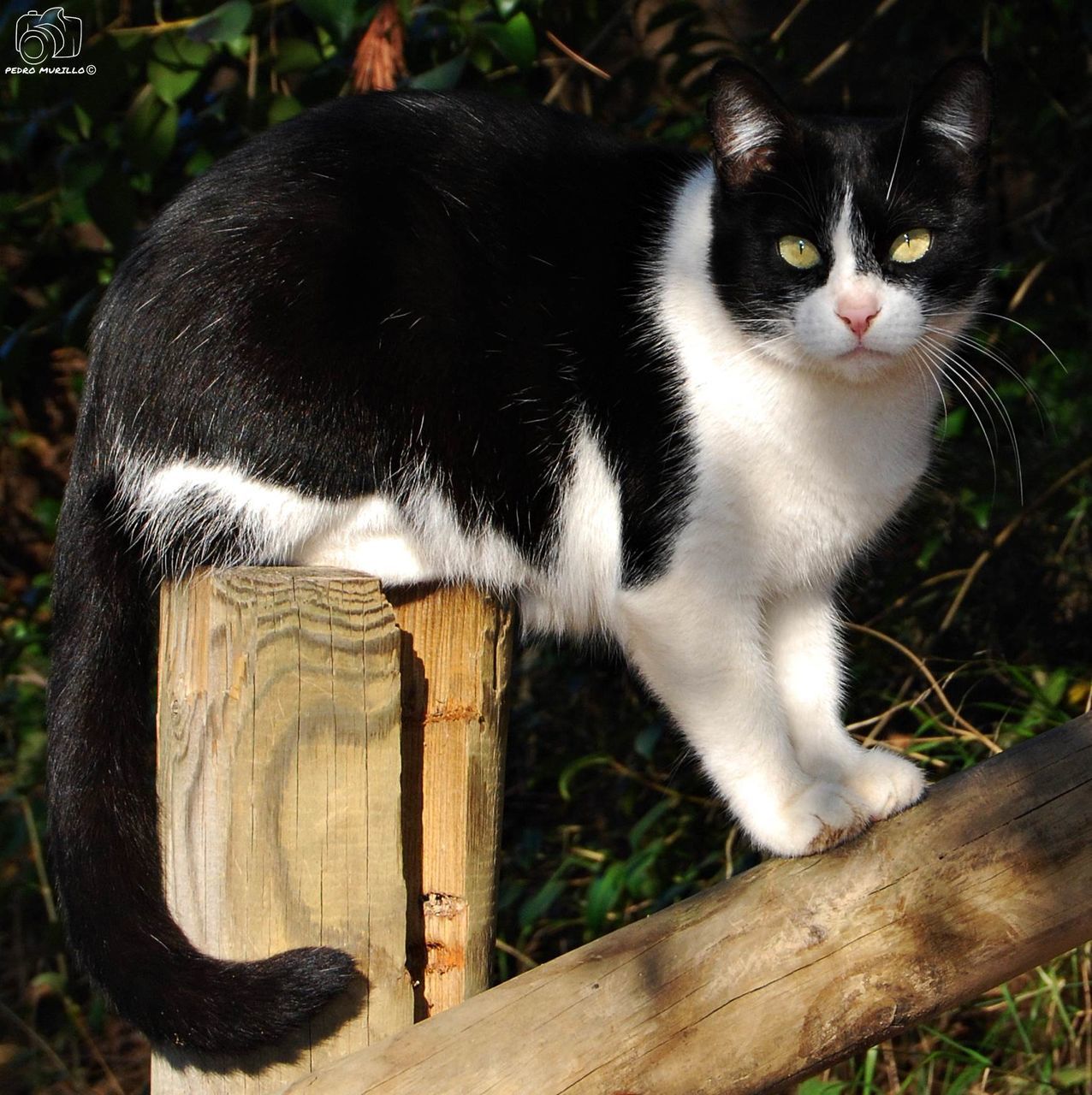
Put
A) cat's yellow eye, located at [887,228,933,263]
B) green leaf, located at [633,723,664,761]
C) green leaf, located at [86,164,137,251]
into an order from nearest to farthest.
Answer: cat's yellow eye, located at [887,228,933,263] → green leaf, located at [86,164,137,251] → green leaf, located at [633,723,664,761]

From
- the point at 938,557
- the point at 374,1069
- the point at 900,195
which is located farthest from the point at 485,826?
the point at 938,557

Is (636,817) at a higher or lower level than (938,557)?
lower

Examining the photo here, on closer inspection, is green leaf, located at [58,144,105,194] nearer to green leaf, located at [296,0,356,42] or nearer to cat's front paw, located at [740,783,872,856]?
green leaf, located at [296,0,356,42]

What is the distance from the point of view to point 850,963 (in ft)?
5.71

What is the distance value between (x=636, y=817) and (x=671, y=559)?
76.6 inches

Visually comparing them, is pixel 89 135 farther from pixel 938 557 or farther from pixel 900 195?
pixel 938 557

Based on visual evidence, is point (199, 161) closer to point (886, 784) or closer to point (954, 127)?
point (954, 127)

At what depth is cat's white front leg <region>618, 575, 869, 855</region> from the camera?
2.04 meters

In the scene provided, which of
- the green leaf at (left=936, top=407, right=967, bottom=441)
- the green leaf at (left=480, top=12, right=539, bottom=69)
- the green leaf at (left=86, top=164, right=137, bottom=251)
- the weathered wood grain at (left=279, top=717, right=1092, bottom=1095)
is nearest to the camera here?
the weathered wood grain at (left=279, top=717, right=1092, bottom=1095)

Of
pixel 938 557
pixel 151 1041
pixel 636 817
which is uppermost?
pixel 151 1041

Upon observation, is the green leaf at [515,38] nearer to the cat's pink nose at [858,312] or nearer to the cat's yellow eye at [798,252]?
the cat's yellow eye at [798,252]

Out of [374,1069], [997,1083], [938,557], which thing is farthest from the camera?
[938,557]

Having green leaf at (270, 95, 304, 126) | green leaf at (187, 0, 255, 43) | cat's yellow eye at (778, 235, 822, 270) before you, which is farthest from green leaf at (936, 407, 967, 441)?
green leaf at (187, 0, 255, 43)

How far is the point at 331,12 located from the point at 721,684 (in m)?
1.35
